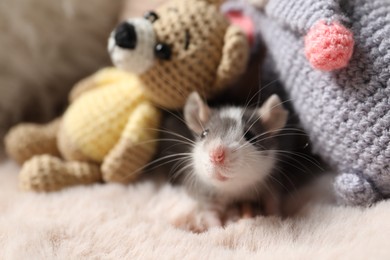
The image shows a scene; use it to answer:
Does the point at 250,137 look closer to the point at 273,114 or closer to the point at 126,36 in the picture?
the point at 273,114

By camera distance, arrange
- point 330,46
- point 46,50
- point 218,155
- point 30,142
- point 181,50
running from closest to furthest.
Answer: point 330,46 → point 218,155 → point 181,50 → point 30,142 → point 46,50

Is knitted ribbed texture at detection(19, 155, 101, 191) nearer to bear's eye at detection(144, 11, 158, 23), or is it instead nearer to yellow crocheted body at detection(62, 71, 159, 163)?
yellow crocheted body at detection(62, 71, 159, 163)

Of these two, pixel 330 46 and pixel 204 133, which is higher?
pixel 330 46

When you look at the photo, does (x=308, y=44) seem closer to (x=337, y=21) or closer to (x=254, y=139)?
(x=337, y=21)

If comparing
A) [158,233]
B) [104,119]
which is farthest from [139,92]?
[158,233]

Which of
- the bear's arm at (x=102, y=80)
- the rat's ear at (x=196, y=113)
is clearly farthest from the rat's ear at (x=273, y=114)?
the bear's arm at (x=102, y=80)
